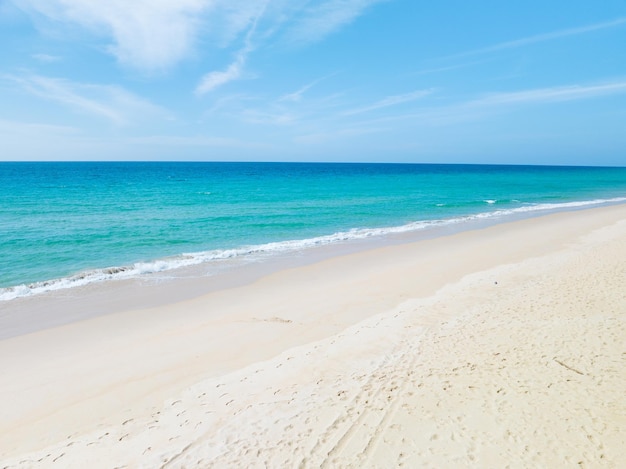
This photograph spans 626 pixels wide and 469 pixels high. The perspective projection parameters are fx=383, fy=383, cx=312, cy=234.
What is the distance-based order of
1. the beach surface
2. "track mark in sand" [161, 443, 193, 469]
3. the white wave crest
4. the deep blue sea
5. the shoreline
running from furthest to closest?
the deep blue sea → the white wave crest → the shoreline → the beach surface → "track mark in sand" [161, 443, 193, 469]

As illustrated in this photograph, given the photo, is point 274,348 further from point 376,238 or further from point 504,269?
point 376,238

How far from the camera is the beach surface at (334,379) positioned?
4738mm

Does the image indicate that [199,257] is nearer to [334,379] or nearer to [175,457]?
[334,379]

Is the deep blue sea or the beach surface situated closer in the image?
the beach surface

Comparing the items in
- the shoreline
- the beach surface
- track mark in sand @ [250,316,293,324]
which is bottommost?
the shoreline

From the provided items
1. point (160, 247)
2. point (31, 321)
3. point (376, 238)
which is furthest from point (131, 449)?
point (376, 238)

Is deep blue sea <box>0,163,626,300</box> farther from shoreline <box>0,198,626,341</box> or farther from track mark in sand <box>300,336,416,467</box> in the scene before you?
track mark in sand <box>300,336,416,467</box>

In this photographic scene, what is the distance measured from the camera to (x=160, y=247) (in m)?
17.6

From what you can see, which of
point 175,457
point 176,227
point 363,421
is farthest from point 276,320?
point 176,227

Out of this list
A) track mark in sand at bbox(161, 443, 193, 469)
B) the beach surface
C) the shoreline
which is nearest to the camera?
track mark in sand at bbox(161, 443, 193, 469)

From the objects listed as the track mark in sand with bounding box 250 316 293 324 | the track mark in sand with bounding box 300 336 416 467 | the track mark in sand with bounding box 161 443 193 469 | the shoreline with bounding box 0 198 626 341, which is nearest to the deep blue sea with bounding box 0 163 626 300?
the shoreline with bounding box 0 198 626 341

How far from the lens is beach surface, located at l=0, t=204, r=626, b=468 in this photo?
474cm

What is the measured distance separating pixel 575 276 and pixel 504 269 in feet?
6.70

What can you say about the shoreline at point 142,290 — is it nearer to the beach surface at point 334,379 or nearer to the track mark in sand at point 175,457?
the beach surface at point 334,379
